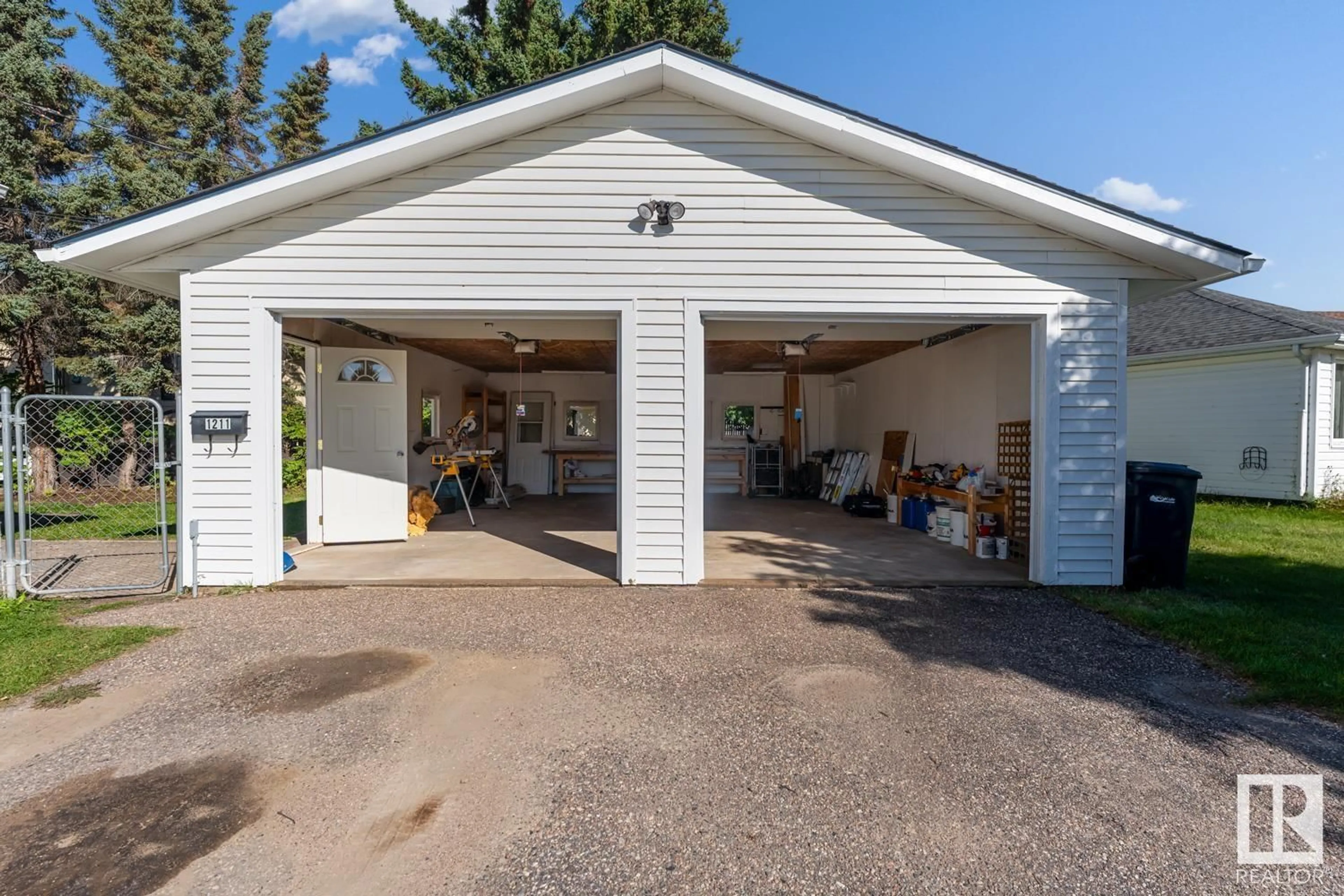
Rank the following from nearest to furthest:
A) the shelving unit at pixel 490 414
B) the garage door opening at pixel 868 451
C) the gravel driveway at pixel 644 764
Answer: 1. the gravel driveway at pixel 644 764
2. the garage door opening at pixel 868 451
3. the shelving unit at pixel 490 414

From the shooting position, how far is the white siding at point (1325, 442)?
32.2 feet

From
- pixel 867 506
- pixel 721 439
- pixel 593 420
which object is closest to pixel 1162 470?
pixel 867 506

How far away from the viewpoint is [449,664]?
11.7ft

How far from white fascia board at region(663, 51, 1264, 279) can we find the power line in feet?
33.6

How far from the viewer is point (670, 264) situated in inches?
203

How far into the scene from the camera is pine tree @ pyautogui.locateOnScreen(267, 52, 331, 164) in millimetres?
18266

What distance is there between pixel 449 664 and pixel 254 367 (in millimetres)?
3180

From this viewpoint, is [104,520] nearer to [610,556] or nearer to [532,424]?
[532,424]

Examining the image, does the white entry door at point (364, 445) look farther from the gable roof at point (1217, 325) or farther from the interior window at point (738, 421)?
the gable roof at point (1217, 325)

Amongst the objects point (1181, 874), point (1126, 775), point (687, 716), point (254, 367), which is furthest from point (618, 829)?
point (254, 367)

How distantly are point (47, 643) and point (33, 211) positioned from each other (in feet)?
38.2

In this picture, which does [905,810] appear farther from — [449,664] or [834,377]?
[834,377]

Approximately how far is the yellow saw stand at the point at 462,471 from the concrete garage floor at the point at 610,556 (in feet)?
1.63

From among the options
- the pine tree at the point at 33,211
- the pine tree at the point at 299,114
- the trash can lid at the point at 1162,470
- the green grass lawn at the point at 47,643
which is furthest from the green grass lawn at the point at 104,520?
the pine tree at the point at 299,114
